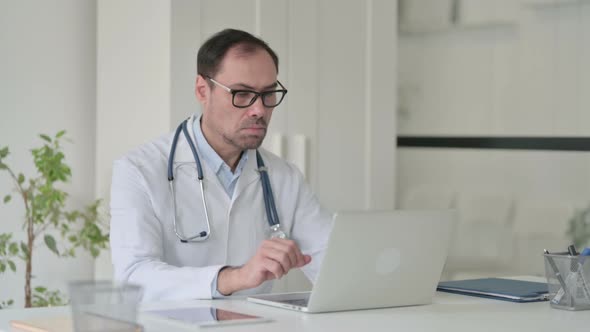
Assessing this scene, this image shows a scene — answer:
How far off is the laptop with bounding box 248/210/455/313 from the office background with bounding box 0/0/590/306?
1332mm

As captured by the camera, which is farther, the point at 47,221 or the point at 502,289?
the point at 47,221

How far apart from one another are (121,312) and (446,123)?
8.95 feet

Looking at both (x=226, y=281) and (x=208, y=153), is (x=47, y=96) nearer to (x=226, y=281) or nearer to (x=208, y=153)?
(x=208, y=153)

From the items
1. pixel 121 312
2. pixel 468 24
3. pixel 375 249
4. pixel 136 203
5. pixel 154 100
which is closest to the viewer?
pixel 121 312

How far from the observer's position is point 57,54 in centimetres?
360

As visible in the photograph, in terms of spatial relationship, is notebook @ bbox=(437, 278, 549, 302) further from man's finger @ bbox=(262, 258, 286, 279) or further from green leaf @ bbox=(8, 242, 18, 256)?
green leaf @ bbox=(8, 242, 18, 256)

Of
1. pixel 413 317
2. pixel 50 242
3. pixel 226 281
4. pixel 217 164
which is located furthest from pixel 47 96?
pixel 413 317

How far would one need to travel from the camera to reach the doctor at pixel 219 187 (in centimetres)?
251

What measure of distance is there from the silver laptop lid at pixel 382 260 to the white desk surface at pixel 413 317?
0.10ft

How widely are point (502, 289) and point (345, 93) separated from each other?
5.02 ft

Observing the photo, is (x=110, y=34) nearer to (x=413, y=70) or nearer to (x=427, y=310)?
(x=413, y=70)

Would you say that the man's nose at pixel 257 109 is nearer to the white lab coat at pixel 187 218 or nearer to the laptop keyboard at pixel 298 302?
the white lab coat at pixel 187 218

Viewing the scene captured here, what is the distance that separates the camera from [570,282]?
6.89ft

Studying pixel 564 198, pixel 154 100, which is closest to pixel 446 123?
pixel 564 198
